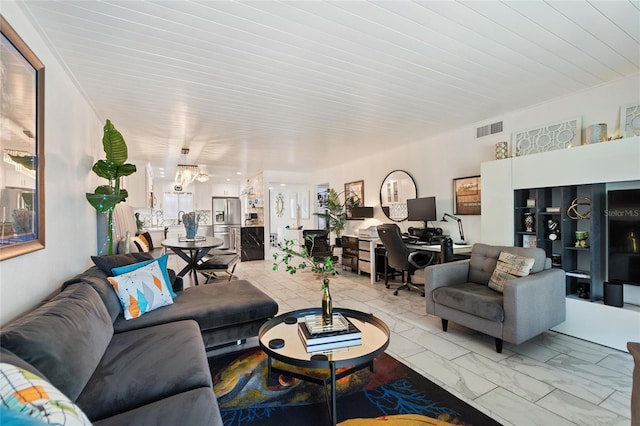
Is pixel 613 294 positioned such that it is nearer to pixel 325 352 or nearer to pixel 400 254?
pixel 400 254

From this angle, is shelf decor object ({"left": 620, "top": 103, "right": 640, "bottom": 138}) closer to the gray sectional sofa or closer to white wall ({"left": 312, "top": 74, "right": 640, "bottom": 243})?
white wall ({"left": 312, "top": 74, "right": 640, "bottom": 243})

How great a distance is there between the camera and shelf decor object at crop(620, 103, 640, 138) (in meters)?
2.60

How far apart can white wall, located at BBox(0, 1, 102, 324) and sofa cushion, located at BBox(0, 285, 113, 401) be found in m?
0.21

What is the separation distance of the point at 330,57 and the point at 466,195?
282 centimetres

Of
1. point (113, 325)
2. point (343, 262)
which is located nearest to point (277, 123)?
point (113, 325)

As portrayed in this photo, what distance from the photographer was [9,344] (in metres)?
1.03

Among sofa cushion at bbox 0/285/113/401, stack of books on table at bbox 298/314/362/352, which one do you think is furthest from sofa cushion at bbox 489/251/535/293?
sofa cushion at bbox 0/285/113/401

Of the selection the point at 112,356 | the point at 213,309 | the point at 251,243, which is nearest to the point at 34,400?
the point at 112,356

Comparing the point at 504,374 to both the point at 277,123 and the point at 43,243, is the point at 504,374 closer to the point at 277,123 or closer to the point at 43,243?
the point at 43,243

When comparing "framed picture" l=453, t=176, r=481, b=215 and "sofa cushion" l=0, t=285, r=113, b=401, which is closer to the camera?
"sofa cushion" l=0, t=285, r=113, b=401

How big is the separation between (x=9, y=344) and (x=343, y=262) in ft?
17.1

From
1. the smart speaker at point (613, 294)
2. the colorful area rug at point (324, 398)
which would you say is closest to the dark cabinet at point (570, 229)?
the smart speaker at point (613, 294)

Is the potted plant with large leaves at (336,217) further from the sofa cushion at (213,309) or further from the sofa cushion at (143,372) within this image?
the sofa cushion at (143,372)

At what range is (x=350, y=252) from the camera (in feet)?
18.8
